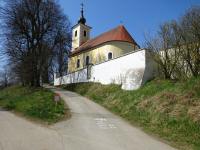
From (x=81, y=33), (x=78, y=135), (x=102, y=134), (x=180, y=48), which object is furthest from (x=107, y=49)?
(x=78, y=135)

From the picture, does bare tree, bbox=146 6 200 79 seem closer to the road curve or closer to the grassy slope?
the grassy slope

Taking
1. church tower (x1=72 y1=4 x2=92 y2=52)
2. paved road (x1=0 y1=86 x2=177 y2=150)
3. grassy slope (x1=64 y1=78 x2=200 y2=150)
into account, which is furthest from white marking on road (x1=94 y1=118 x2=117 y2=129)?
church tower (x1=72 y1=4 x2=92 y2=52)

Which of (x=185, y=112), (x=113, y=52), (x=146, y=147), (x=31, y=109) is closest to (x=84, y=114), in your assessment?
(x=31, y=109)

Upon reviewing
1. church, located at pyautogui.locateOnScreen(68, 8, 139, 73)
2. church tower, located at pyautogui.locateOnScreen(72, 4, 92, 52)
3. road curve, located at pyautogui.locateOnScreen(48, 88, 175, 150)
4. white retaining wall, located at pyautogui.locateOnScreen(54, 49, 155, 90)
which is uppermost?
church tower, located at pyautogui.locateOnScreen(72, 4, 92, 52)

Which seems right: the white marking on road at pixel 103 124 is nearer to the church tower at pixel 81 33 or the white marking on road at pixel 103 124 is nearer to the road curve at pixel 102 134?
the road curve at pixel 102 134

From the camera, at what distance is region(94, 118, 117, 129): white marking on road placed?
13.2m

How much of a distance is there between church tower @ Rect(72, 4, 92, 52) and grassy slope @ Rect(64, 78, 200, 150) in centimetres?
3369

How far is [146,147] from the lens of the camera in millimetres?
9875

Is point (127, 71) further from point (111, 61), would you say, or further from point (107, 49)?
point (107, 49)

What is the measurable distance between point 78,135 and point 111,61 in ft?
51.3

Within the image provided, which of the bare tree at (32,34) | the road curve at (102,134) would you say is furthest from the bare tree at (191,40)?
the bare tree at (32,34)

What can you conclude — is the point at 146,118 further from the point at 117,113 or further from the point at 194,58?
the point at 194,58

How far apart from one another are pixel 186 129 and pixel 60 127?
5.67m

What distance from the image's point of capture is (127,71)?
23.4 meters
